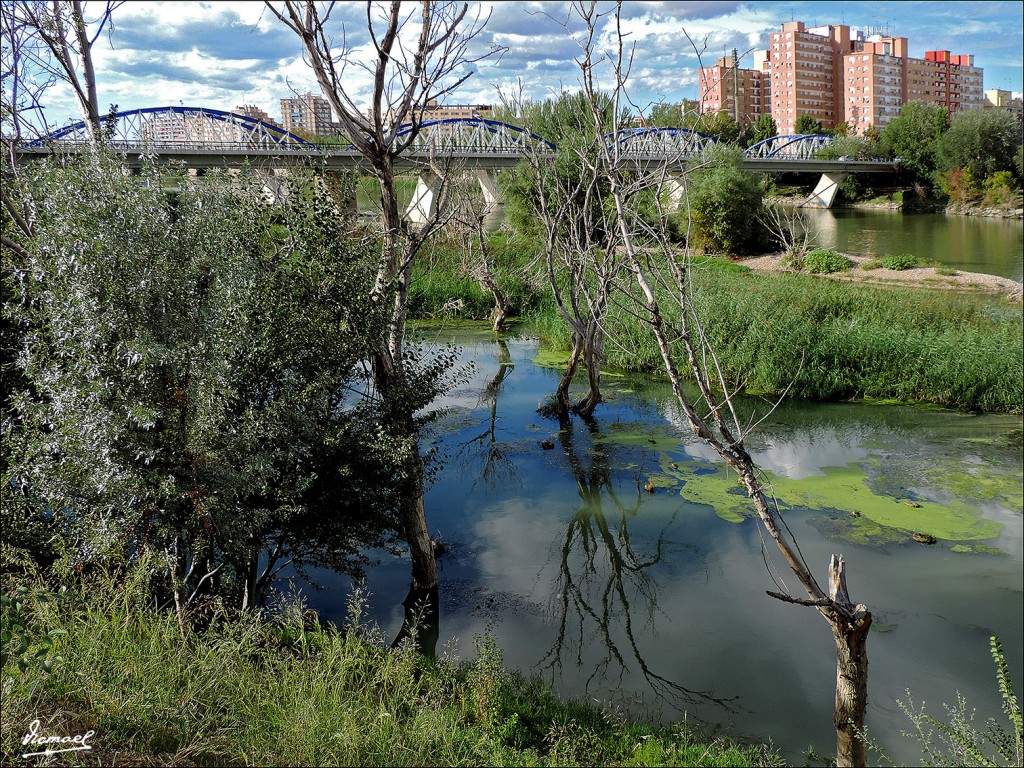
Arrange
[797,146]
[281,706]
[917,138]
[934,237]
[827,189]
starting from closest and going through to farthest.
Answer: [281,706] → [934,237] → [827,189] → [917,138] → [797,146]

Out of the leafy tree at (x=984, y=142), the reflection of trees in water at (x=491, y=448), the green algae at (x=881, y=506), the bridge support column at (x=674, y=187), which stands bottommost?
the green algae at (x=881, y=506)

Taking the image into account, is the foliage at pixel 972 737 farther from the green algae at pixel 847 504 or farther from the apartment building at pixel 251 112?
the apartment building at pixel 251 112

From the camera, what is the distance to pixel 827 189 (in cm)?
4644

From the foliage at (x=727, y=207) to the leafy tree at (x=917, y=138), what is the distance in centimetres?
2639

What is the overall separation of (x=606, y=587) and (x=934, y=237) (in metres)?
29.1

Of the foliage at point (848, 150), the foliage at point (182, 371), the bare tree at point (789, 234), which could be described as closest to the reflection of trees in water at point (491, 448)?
the foliage at point (182, 371)

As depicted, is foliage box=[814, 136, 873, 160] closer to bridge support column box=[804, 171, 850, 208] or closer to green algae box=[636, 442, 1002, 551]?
bridge support column box=[804, 171, 850, 208]

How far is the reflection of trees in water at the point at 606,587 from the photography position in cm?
556

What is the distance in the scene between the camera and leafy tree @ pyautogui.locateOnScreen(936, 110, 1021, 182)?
4194 centimetres

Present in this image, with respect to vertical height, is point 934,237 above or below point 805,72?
below

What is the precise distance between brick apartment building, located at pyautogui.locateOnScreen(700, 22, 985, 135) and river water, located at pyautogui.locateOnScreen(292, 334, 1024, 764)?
278 feet

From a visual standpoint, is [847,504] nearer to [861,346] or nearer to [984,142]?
[861,346]

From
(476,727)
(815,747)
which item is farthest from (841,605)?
(476,727)

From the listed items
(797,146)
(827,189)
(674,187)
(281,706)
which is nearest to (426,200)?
(674,187)
